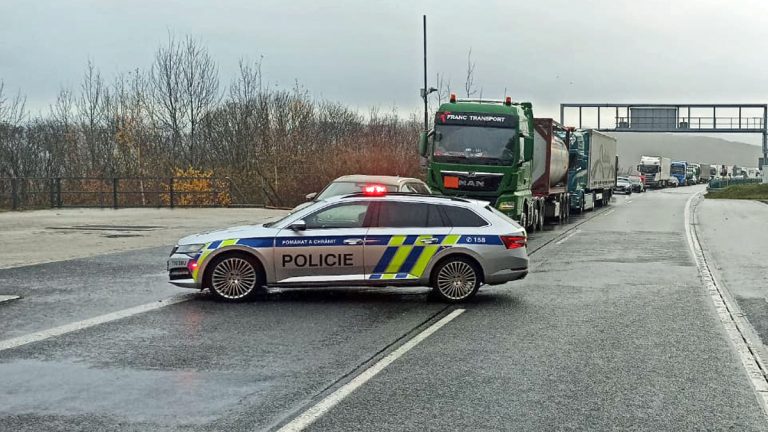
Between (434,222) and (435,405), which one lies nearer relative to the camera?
(435,405)

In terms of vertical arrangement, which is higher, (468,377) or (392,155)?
(392,155)

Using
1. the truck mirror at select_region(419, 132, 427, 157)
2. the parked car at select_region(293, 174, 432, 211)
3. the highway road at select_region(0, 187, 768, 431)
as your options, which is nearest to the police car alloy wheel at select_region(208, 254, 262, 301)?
the highway road at select_region(0, 187, 768, 431)

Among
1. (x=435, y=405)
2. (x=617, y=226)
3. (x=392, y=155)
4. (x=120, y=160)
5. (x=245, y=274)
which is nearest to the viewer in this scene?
(x=435, y=405)

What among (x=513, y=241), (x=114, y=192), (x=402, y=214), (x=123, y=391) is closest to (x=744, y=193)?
(x=114, y=192)

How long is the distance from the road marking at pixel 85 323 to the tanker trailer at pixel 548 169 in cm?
1558

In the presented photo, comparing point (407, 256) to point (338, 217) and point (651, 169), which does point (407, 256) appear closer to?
point (338, 217)

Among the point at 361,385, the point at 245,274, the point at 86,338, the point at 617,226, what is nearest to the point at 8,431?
the point at 361,385

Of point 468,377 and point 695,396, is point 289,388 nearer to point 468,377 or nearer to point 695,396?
point 468,377

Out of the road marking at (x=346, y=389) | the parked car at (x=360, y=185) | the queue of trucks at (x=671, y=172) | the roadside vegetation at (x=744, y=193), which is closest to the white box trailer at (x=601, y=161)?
the roadside vegetation at (x=744, y=193)

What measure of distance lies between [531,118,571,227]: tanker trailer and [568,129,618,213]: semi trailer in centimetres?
343

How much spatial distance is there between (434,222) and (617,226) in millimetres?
17851

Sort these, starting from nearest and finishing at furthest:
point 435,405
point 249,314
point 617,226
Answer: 1. point 435,405
2. point 249,314
3. point 617,226

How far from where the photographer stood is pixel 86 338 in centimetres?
882

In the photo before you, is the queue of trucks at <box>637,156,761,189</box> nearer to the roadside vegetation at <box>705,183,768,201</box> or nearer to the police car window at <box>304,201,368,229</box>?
the roadside vegetation at <box>705,183,768,201</box>
